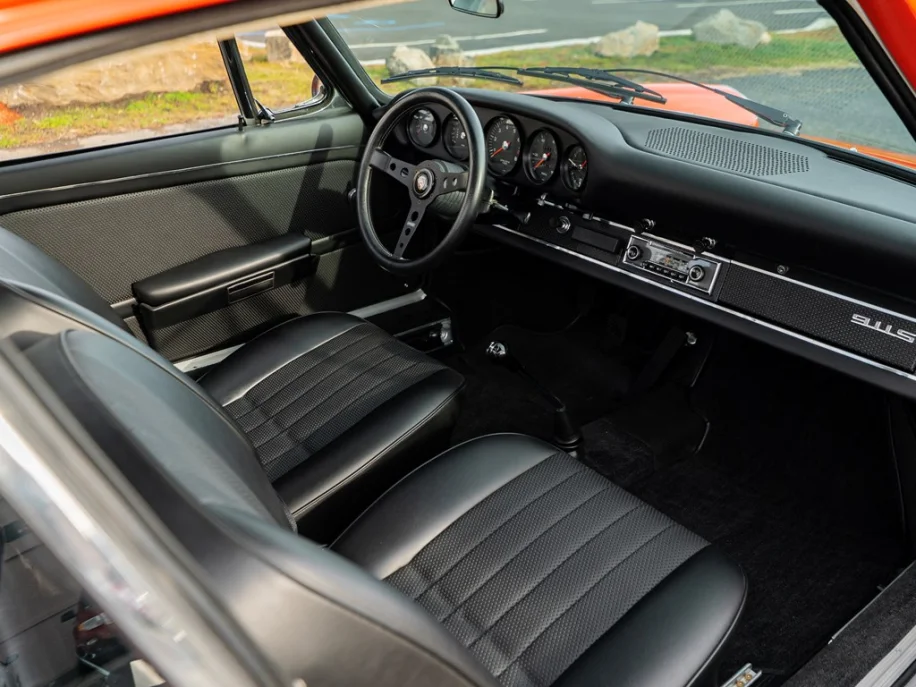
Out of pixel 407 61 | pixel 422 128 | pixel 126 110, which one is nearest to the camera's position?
pixel 126 110

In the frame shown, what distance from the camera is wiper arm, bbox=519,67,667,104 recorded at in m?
2.18

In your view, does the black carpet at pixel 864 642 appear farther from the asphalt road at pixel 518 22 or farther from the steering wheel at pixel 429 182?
the asphalt road at pixel 518 22

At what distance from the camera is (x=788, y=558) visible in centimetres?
204

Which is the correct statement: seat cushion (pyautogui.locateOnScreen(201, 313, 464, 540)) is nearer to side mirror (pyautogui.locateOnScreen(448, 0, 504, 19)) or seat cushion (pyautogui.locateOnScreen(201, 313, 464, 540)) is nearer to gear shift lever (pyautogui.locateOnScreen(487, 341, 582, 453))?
gear shift lever (pyautogui.locateOnScreen(487, 341, 582, 453))

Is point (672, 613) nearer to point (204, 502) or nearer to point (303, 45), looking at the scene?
point (204, 502)

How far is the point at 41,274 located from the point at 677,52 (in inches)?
63.5

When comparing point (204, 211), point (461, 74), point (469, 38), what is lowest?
point (204, 211)

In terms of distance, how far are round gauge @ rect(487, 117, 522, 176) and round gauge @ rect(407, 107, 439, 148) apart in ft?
0.56

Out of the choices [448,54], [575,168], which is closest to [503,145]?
[575,168]

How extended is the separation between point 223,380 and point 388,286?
94cm

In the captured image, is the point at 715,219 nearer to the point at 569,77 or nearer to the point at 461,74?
the point at 569,77

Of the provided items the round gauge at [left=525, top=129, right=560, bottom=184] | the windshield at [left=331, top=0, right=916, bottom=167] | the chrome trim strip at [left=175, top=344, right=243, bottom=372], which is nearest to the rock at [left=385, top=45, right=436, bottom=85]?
the windshield at [left=331, top=0, right=916, bottom=167]

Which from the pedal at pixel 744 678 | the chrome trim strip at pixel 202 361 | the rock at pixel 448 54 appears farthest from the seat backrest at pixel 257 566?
the rock at pixel 448 54

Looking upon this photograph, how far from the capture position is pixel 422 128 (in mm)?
2400
